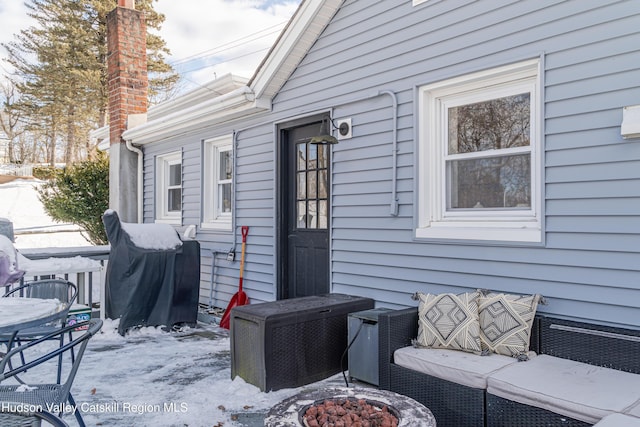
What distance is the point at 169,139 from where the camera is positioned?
750 cm

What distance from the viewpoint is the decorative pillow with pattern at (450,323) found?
3.09m

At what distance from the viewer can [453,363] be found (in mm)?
2871

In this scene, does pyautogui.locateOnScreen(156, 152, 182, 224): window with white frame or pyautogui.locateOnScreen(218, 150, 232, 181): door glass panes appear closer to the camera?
pyautogui.locateOnScreen(218, 150, 232, 181): door glass panes

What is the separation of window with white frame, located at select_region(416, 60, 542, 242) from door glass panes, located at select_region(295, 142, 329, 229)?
1.35 meters

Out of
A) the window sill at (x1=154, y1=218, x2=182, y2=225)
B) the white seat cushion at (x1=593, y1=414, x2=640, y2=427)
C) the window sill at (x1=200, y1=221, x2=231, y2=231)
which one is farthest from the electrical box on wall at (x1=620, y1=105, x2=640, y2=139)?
the window sill at (x1=154, y1=218, x2=182, y2=225)

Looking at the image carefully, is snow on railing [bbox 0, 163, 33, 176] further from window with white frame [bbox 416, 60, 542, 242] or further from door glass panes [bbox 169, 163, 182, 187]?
window with white frame [bbox 416, 60, 542, 242]

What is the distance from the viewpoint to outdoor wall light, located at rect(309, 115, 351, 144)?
4.47 m

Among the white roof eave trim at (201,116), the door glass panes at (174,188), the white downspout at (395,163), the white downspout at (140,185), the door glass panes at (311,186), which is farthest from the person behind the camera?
the white downspout at (140,185)

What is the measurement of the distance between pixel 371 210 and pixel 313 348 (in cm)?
135

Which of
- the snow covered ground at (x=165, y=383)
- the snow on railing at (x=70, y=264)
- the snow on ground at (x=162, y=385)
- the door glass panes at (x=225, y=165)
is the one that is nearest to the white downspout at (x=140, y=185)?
the snow on railing at (x=70, y=264)

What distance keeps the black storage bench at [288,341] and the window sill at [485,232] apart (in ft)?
3.01

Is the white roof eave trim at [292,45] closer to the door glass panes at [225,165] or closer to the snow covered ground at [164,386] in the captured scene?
the door glass panes at [225,165]

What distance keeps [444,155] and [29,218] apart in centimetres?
2311

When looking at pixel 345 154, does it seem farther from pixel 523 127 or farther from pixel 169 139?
pixel 169 139
